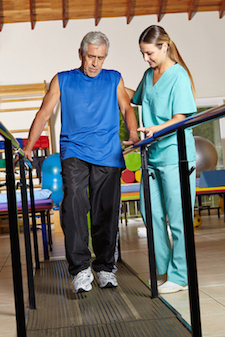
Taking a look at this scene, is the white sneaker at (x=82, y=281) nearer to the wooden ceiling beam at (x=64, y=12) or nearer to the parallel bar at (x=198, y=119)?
the parallel bar at (x=198, y=119)

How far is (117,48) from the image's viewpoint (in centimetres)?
805

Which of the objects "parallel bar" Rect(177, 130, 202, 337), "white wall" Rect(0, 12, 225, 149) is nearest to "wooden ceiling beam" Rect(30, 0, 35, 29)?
"white wall" Rect(0, 12, 225, 149)

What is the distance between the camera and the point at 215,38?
27.2 feet

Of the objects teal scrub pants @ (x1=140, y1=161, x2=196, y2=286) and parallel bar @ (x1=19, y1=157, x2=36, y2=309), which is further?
teal scrub pants @ (x1=140, y1=161, x2=196, y2=286)

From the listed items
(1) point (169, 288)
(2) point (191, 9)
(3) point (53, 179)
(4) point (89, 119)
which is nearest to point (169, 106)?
(4) point (89, 119)

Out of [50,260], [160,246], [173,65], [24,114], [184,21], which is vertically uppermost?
[184,21]

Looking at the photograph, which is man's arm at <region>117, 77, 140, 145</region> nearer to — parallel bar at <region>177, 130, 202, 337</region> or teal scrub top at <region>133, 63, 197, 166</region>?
teal scrub top at <region>133, 63, 197, 166</region>

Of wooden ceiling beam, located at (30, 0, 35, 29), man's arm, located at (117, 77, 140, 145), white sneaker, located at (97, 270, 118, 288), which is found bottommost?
Result: white sneaker, located at (97, 270, 118, 288)

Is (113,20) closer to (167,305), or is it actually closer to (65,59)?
(65,59)

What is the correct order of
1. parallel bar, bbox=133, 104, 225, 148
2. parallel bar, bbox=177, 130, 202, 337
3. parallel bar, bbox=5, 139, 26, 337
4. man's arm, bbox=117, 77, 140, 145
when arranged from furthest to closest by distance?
man's arm, bbox=117, 77, 140, 145 → parallel bar, bbox=5, 139, 26, 337 → parallel bar, bbox=177, 130, 202, 337 → parallel bar, bbox=133, 104, 225, 148

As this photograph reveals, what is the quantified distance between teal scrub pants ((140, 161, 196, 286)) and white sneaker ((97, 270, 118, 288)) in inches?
10.5

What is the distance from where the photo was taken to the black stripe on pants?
207 cm

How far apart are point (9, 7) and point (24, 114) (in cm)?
208

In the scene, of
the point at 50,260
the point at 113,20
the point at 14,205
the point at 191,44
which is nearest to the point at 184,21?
the point at 191,44
